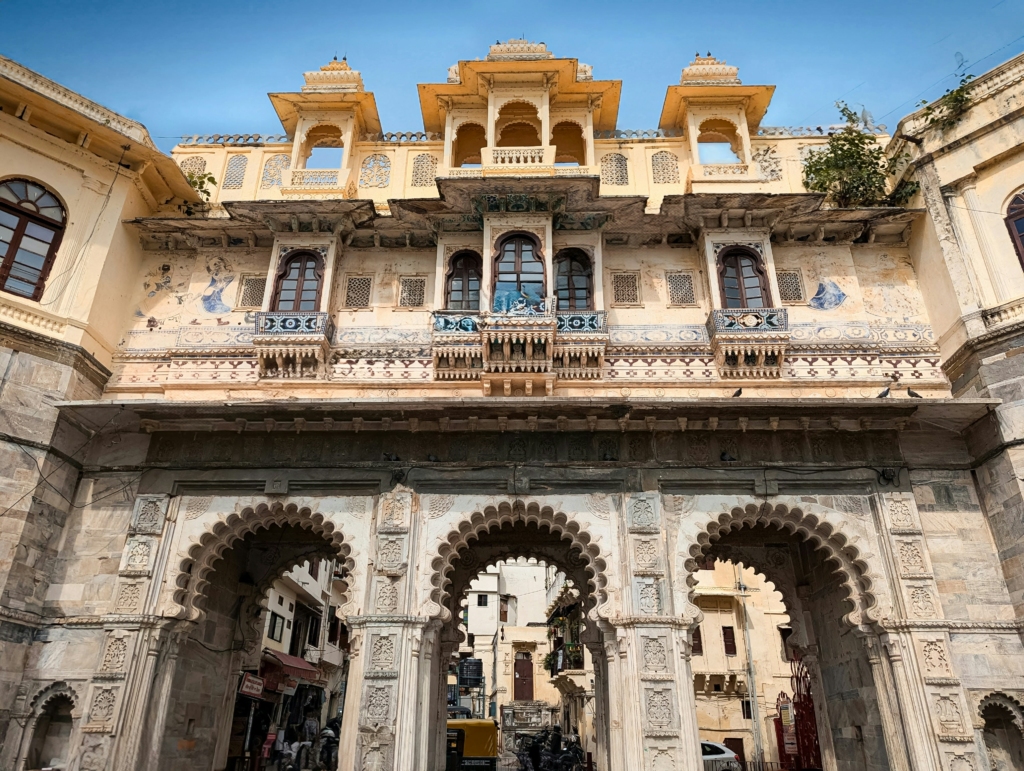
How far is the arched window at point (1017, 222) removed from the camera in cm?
1132

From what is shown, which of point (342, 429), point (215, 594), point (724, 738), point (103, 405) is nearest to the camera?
point (103, 405)

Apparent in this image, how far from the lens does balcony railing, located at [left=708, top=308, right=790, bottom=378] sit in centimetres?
1178

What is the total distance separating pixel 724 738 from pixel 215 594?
1713 centimetres

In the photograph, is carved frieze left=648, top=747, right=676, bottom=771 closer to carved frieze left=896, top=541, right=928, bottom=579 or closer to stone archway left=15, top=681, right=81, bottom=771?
carved frieze left=896, top=541, right=928, bottom=579

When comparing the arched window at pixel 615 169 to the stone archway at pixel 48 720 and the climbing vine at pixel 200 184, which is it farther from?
the stone archway at pixel 48 720

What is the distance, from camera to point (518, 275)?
40.6ft

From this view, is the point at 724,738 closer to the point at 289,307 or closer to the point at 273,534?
the point at 273,534

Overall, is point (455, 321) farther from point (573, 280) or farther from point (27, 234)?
point (27, 234)

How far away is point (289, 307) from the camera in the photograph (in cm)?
1270

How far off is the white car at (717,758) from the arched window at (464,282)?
12925mm

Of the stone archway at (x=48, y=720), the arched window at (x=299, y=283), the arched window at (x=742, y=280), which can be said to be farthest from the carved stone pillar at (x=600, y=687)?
the stone archway at (x=48, y=720)

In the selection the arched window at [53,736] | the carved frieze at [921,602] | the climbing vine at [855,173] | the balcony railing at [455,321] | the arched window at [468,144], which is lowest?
the arched window at [53,736]

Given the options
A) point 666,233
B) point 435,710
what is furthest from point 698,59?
point 435,710

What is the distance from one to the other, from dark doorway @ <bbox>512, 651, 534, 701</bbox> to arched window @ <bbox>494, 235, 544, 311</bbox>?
26.8 meters
